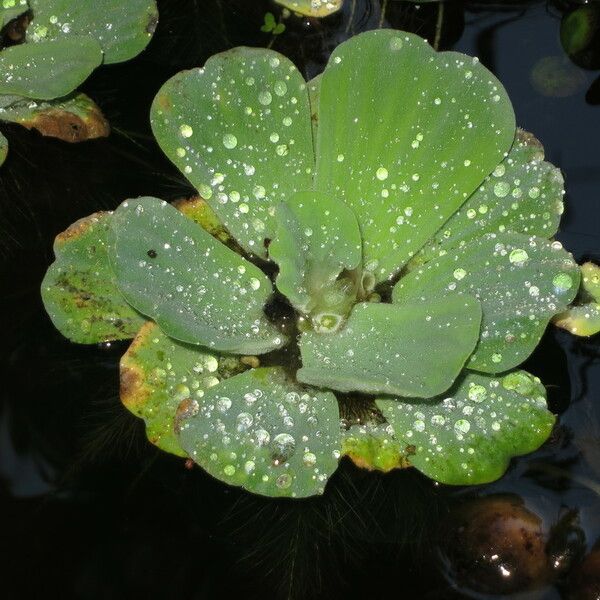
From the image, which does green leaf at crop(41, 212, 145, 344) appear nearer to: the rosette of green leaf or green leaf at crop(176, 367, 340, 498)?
green leaf at crop(176, 367, 340, 498)

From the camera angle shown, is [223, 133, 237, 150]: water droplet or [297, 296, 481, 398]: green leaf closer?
[297, 296, 481, 398]: green leaf

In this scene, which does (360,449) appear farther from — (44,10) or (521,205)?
(44,10)

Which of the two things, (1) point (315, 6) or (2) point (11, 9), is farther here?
(1) point (315, 6)

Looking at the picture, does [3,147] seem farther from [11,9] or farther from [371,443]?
[371,443]

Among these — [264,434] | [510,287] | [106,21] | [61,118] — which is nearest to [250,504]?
[264,434]

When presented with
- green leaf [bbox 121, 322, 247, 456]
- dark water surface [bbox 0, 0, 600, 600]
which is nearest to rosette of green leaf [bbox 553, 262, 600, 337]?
dark water surface [bbox 0, 0, 600, 600]

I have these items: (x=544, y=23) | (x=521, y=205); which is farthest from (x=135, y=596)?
(x=544, y=23)

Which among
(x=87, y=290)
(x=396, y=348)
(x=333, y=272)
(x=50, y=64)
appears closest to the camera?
(x=396, y=348)
